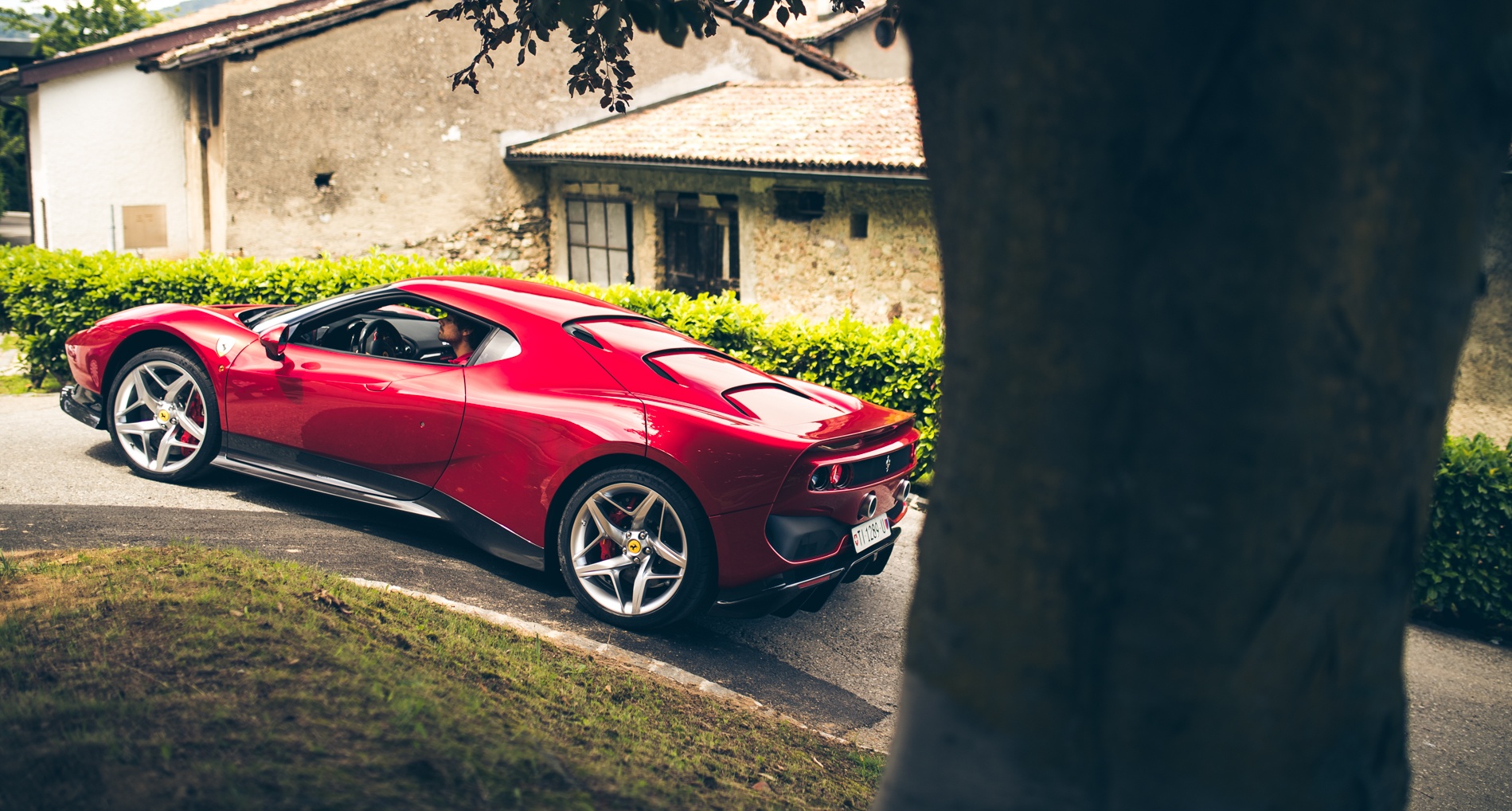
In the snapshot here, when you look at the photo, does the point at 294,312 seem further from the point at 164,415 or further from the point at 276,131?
the point at 276,131

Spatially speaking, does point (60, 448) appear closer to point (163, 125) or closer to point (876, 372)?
point (876, 372)

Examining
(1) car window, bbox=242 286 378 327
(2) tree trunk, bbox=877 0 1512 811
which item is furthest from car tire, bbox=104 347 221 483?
(2) tree trunk, bbox=877 0 1512 811

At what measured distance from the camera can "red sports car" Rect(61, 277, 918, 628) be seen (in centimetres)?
468

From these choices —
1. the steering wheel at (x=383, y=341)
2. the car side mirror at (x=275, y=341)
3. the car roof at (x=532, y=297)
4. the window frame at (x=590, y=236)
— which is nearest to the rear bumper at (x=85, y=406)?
the car side mirror at (x=275, y=341)

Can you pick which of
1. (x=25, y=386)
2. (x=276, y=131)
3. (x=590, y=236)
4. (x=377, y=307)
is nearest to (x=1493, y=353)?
(x=377, y=307)

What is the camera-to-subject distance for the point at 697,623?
5336 millimetres

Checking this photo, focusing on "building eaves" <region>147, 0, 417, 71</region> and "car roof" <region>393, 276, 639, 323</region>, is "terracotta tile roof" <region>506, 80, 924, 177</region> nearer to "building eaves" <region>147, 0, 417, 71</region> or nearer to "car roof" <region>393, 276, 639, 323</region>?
"building eaves" <region>147, 0, 417, 71</region>

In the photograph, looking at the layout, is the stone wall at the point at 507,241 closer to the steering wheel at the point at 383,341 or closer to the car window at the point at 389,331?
the car window at the point at 389,331

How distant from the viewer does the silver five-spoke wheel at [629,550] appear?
15.7ft

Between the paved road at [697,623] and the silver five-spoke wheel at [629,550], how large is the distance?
0.18m

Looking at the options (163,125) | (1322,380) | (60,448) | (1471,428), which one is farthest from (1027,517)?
(163,125)

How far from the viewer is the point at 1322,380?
1805 mm

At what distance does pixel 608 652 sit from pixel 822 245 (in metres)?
10.4

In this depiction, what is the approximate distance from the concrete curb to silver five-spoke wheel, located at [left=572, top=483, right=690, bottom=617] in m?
0.27
